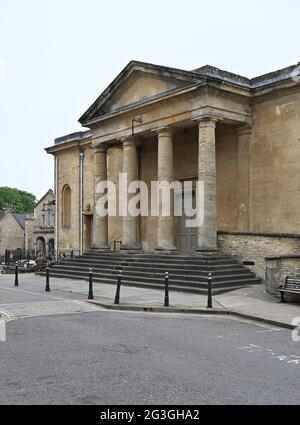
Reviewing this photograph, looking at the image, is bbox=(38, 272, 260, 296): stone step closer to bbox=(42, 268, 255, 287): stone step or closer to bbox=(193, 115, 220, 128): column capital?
bbox=(42, 268, 255, 287): stone step

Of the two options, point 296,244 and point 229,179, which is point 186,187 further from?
point 296,244

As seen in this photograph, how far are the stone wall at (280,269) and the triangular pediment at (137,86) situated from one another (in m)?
8.34

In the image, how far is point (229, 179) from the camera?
74.6ft

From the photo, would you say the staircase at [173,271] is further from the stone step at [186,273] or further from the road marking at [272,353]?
the road marking at [272,353]

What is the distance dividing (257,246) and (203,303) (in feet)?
19.3

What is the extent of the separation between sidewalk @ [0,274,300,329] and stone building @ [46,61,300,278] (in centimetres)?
352

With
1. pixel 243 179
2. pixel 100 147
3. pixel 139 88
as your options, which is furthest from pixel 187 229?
pixel 139 88

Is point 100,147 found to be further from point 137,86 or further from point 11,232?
point 11,232

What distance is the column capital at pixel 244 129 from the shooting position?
2167 centimetres

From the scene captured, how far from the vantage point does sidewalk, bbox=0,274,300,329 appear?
477 inches

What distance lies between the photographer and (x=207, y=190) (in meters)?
19.8

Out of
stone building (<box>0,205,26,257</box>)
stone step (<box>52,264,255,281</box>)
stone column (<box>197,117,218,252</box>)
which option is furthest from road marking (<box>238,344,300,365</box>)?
stone building (<box>0,205,26,257</box>)

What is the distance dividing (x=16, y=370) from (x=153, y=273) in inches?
508

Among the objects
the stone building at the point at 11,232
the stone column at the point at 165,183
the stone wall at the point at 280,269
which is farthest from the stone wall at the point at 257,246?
the stone building at the point at 11,232
